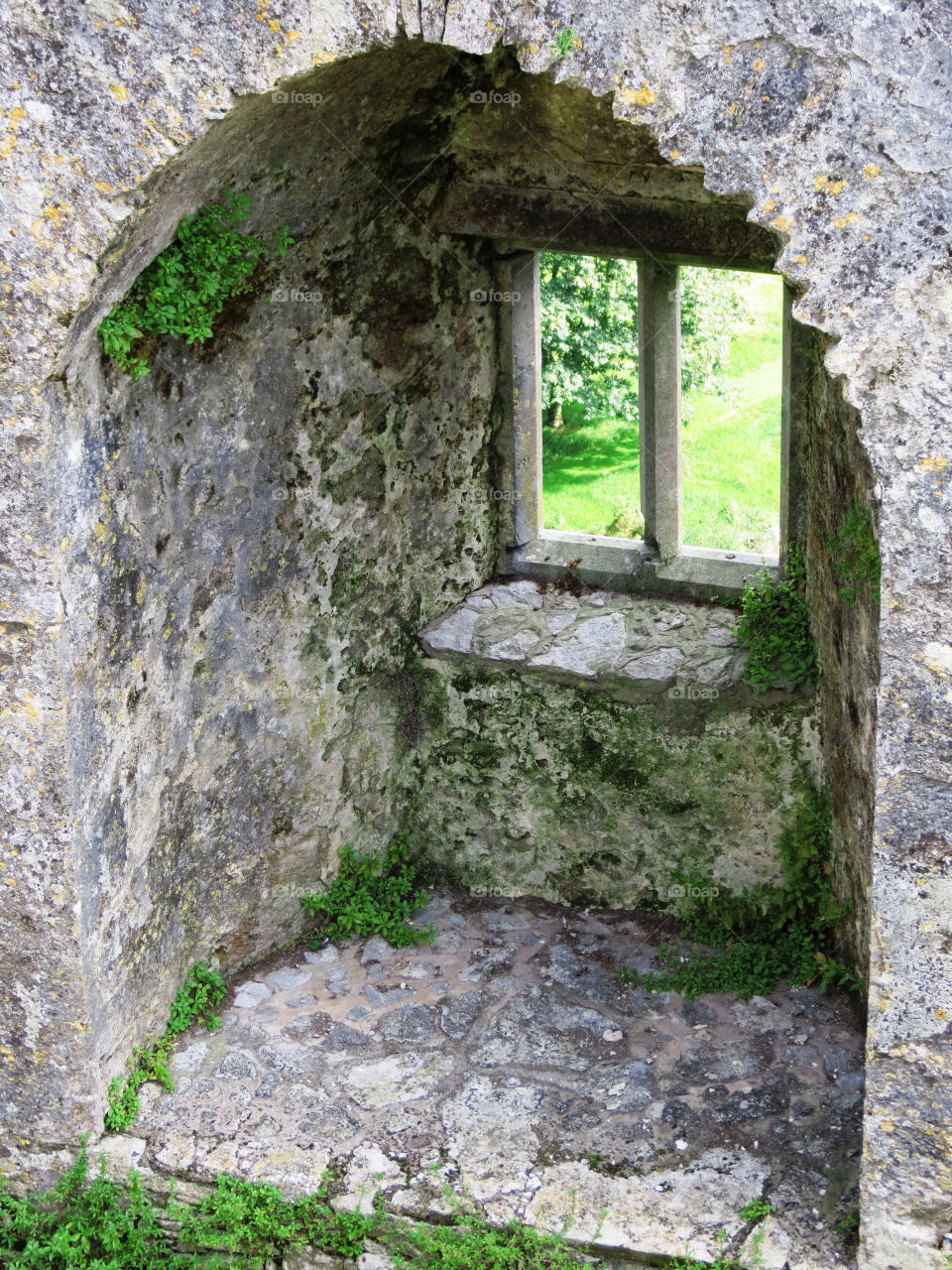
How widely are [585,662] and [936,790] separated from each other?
219 centimetres

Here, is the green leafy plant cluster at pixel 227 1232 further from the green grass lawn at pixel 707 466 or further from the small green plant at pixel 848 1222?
the green grass lawn at pixel 707 466

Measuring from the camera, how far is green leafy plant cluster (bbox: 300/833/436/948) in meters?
5.49

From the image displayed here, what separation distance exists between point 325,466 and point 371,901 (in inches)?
70.3

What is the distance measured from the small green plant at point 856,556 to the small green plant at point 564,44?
1.48 meters

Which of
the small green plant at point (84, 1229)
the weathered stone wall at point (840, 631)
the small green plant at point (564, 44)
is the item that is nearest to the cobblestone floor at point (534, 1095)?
the small green plant at point (84, 1229)

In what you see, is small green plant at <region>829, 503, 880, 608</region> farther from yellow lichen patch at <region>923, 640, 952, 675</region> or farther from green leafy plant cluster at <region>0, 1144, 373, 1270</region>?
green leafy plant cluster at <region>0, 1144, 373, 1270</region>

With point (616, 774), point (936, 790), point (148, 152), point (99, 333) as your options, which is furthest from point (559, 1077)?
point (148, 152)

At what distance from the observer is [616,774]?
217 inches

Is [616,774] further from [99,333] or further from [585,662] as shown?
[99,333]

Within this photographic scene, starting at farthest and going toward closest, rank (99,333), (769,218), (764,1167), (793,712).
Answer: (793,712) → (764,1167) → (99,333) → (769,218)

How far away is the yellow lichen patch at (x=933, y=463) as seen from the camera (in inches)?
126

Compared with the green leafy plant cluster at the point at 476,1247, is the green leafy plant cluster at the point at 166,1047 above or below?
above

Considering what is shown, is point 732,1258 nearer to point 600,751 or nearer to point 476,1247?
point 476,1247

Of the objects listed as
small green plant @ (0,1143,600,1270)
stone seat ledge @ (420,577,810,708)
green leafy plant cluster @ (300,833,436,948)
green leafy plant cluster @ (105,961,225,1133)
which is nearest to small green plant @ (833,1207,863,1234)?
small green plant @ (0,1143,600,1270)
